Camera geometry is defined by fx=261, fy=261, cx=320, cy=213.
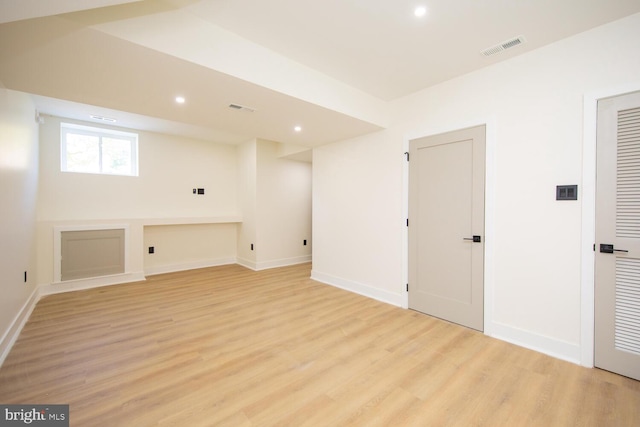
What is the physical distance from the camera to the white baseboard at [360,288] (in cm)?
358

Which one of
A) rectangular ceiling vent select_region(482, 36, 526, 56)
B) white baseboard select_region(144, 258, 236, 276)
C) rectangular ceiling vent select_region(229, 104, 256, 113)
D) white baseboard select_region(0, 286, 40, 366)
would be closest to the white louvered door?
rectangular ceiling vent select_region(482, 36, 526, 56)

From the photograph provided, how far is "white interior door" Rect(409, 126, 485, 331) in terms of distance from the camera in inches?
111

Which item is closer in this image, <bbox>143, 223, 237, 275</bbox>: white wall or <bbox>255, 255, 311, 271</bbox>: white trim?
<bbox>143, 223, 237, 275</bbox>: white wall

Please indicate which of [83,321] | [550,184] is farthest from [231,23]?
[83,321]

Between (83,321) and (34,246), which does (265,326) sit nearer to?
(83,321)

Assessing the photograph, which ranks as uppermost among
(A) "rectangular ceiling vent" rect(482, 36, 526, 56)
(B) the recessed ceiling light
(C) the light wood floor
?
(A) "rectangular ceiling vent" rect(482, 36, 526, 56)

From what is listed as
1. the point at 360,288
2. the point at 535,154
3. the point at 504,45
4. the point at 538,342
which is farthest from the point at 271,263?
the point at 504,45

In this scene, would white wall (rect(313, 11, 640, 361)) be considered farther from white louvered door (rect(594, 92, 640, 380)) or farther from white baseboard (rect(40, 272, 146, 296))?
white baseboard (rect(40, 272, 146, 296))

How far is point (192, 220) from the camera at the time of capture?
5.32 meters

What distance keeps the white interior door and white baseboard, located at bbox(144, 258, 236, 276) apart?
4.33m

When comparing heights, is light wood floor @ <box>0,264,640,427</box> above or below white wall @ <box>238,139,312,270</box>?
below

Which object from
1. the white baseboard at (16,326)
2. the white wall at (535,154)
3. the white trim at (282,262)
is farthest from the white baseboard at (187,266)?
the white wall at (535,154)

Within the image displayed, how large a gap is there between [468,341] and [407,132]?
2.49 m

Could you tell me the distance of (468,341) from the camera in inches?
102
